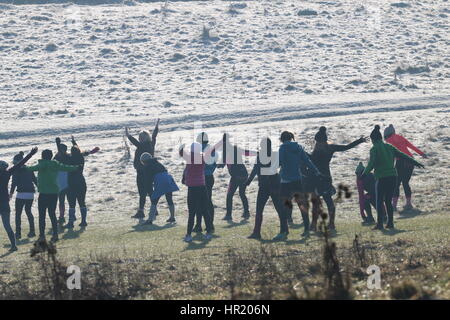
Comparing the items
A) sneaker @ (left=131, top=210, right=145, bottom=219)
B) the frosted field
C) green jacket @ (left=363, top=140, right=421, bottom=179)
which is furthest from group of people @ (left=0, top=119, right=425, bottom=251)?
the frosted field

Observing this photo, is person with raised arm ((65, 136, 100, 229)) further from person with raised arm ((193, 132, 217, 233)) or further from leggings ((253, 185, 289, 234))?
leggings ((253, 185, 289, 234))

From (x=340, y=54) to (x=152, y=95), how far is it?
9.30 m

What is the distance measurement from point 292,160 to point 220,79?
21096mm

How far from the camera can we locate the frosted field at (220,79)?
25750 mm

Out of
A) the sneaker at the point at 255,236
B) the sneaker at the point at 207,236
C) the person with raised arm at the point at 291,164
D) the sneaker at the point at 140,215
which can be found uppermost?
the person with raised arm at the point at 291,164

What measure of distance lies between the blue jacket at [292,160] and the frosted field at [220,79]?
3283 mm

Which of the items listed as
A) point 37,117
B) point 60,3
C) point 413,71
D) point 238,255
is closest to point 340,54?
point 413,71

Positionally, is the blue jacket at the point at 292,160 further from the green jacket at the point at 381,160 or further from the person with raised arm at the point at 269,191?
the green jacket at the point at 381,160

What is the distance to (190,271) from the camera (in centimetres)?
1237

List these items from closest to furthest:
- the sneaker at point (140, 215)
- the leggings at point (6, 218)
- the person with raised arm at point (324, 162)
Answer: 1. the leggings at point (6, 218)
2. the person with raised arm at point (324, 162)
3. the sneaker at point (140, 215)

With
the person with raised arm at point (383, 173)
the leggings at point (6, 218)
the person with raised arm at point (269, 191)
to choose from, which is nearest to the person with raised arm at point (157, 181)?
the person with raised arm at point (269, 191)

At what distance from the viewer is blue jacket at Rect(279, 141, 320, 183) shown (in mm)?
15031
